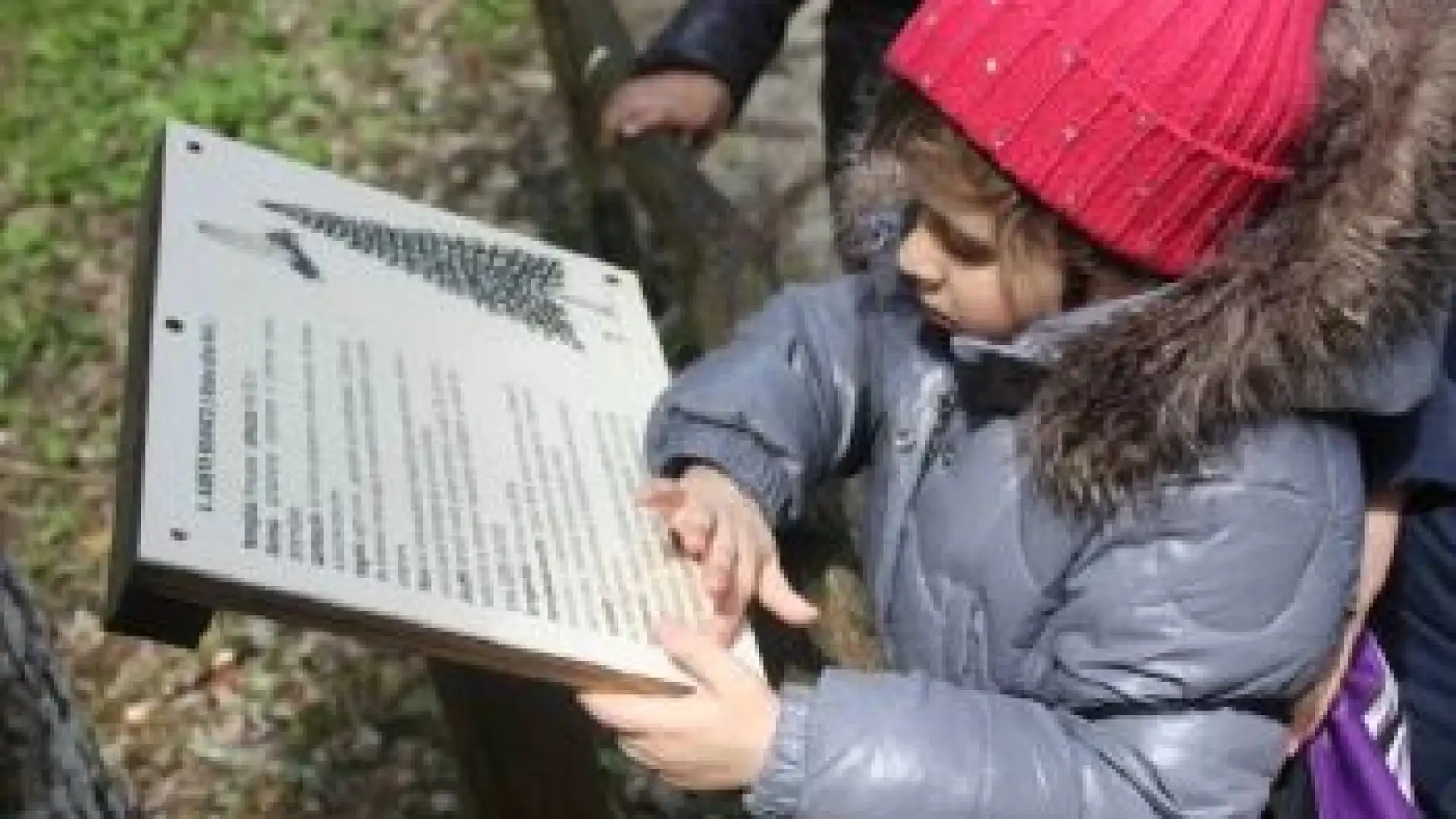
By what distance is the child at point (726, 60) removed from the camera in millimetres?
2992

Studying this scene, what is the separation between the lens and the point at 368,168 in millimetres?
5340

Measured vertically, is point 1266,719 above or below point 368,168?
above

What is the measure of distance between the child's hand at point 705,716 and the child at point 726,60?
1285 mm

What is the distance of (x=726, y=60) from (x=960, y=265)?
1.22 metres

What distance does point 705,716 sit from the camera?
69.9 inches

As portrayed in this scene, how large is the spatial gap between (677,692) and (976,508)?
38cm

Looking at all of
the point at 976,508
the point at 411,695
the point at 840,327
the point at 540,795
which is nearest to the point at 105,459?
the point at 411,695

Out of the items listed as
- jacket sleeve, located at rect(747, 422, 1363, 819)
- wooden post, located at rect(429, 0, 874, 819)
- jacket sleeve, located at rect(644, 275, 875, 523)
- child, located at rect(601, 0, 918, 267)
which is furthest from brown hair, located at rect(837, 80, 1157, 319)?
child, located at rect(601, 0, 918, 267)

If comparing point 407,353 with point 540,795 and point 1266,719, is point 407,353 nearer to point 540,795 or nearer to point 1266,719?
point 540,795

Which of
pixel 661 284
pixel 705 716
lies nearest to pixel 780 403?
pixel 705 716

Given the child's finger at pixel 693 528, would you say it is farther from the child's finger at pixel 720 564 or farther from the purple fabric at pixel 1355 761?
the purple fabric at pixel 1355 761

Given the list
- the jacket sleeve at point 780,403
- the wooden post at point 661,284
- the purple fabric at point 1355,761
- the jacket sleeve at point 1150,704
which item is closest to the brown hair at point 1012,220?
the jacket sleeve at point 1150,704

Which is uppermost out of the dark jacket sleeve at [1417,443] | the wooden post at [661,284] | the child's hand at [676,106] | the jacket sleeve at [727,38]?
the dark jacket sleeve at [1417,443]

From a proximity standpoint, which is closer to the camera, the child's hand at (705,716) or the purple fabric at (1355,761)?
the child's hand at (705,716)
